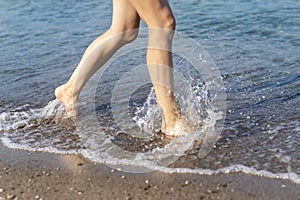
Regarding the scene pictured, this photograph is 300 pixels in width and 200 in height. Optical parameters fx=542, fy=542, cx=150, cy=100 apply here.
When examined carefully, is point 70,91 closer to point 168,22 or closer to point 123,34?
A: point 123,34

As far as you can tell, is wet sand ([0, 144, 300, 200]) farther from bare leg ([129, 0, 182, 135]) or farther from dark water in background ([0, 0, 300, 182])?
bare leg ([129, 0, 182, 135])

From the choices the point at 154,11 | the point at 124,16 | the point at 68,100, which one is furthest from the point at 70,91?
the point at 154,11

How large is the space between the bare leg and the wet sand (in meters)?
0.64

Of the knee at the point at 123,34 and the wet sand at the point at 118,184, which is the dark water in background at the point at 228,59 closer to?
the wet sand at the point at 118,184

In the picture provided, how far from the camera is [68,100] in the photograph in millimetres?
3953

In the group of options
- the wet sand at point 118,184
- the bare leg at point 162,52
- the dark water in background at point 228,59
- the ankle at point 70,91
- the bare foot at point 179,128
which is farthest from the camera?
the ankle at point 70,91

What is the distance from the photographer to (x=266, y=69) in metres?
4.98

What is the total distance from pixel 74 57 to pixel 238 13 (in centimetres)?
285

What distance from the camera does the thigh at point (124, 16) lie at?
11.8ft

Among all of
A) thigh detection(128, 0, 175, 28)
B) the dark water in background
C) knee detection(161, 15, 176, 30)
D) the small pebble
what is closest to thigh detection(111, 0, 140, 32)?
thigh detection(128, 0, 175, 28)

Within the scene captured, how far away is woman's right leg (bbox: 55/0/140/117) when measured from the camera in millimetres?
3627

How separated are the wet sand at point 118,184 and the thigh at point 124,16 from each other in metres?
0.96

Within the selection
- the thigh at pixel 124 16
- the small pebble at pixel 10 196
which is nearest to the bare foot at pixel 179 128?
the thigh at pixel 124 16

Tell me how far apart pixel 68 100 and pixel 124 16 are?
0.78 meters
